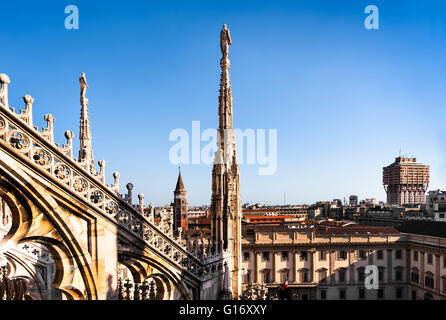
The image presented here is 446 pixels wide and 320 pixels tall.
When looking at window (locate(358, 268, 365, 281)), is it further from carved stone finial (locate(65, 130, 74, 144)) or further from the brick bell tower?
carved stone finial (locate(65, 130, 74, 144))

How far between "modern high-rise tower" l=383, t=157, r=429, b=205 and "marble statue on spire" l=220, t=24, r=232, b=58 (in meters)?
189

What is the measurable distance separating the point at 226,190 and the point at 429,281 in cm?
4985

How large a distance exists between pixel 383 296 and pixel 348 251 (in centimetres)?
1064

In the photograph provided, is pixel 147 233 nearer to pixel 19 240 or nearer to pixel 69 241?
pixel 69 241

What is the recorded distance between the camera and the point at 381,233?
55.3 meters

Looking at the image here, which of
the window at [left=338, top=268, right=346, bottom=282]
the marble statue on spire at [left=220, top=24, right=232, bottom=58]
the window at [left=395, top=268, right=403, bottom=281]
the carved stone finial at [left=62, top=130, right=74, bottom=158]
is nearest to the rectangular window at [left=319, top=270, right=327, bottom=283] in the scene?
the window at [left=338, top=268, right=346, bottom=282]

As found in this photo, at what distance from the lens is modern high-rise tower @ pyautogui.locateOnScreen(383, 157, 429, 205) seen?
179 m

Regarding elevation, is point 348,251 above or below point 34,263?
below

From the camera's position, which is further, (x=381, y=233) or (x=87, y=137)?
(x=381, y=233)

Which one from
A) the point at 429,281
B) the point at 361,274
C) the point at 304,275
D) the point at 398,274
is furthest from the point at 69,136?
the point at 398,274

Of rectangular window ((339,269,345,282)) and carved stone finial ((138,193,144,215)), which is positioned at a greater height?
carved stone finial ((138,193,144,215))

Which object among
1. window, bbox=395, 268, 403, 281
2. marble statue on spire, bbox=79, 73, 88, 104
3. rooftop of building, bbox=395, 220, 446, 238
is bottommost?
window, bbox=395, 268, 403, 281

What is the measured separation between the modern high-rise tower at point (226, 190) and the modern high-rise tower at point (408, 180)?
188m
